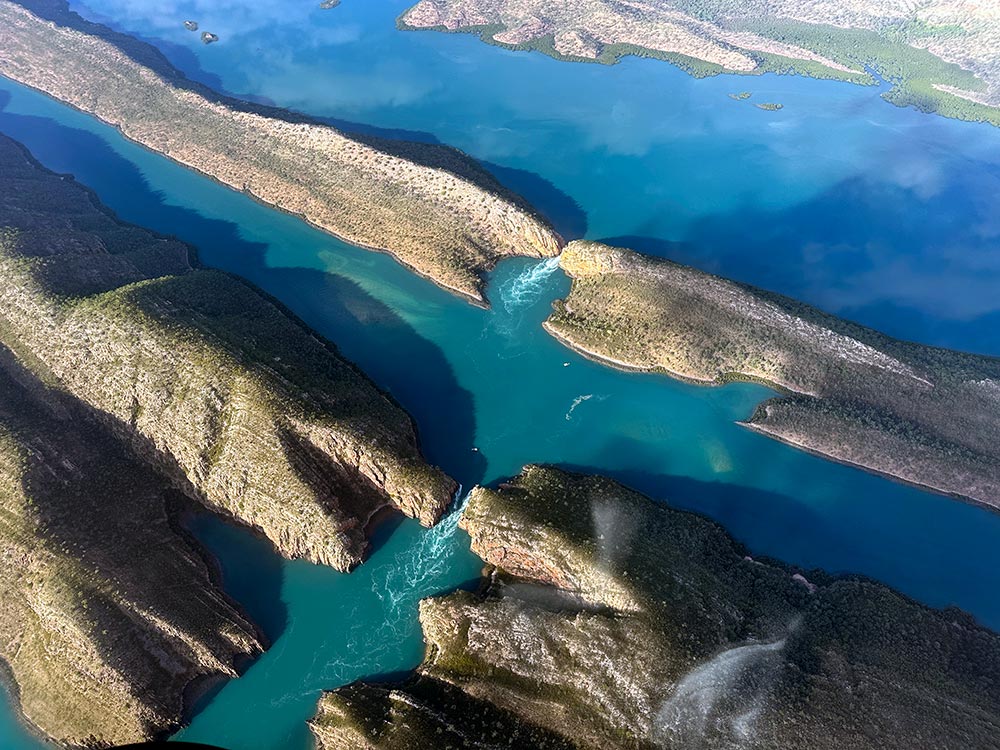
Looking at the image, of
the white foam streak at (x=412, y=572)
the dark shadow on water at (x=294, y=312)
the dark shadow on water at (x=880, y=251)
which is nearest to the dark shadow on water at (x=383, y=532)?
the dark shadow on water at (x=294, y=312)

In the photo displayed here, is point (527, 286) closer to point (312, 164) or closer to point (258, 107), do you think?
point (312, 164)

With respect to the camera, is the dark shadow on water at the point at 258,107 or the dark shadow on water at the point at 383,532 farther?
the dark shadow on water at the point at 258,107

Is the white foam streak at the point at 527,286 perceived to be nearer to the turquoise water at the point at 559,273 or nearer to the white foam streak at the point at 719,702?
the turquoise water at the point at 559,273

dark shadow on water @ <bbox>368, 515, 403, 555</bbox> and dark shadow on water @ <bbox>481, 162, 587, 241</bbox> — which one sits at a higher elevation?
dark shadow on water @ <bbox>481, 162, 587, 241</bbox>

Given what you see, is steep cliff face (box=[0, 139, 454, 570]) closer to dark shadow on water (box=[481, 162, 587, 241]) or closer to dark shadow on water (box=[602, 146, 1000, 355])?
dark shadow on water (box=[481, 162, 587, 241])

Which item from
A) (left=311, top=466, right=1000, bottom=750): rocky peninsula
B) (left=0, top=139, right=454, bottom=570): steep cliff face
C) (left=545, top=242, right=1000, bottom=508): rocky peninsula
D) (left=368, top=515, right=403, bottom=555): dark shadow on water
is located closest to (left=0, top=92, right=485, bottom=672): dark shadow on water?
(left=368, top=515, right=403, bottom=555): dark shadow on water

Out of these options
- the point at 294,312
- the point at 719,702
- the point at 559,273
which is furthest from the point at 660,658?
the point at 294,312
